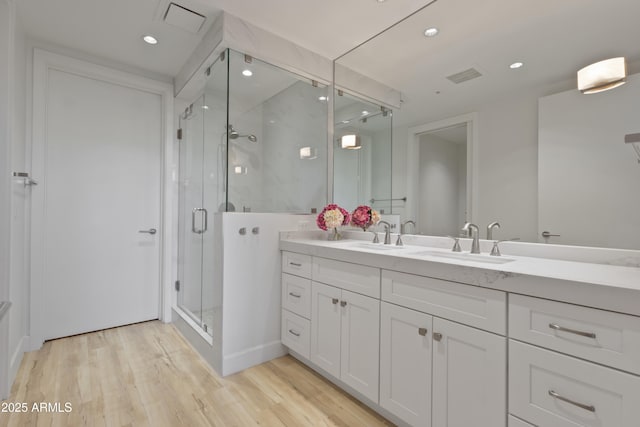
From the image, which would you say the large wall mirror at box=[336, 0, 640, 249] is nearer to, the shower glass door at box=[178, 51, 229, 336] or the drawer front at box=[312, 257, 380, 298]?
the drawer front at box=[312, 257, 380, 298]

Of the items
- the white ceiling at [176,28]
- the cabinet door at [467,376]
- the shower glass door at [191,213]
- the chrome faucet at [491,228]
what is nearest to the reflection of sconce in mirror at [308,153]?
the white ceiling at [176,28]

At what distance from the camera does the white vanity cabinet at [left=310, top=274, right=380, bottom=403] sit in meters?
1.57

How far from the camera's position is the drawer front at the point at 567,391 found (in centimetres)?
85

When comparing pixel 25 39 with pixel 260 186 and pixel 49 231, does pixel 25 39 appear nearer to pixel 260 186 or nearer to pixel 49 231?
pixel 49 231

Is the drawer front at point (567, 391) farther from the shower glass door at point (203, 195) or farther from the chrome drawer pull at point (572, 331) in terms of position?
the shower glass door at point (203, 195)

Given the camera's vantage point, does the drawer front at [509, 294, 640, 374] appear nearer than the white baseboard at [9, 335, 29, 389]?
Yes

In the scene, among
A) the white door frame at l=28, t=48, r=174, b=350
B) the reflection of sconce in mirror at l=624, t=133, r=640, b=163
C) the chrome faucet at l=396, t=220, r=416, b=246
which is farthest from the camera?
the white door frame at l=28, t=48, r=174, b=350

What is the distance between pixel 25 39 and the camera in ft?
7.57

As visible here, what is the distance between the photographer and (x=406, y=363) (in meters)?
1.40

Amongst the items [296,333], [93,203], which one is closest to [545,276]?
[296,333]

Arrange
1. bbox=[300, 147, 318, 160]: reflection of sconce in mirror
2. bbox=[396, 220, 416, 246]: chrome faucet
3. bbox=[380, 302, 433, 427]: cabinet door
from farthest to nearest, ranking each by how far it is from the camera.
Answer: bbox=[300, 147, 318, 160]: reflection of sconce in mirror → bbox=[396, 220, 416, 246]: chrome faucet → bbox=[380, 302, 433, 427]: cabinet door

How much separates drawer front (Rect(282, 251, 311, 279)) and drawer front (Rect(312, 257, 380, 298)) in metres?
0.07

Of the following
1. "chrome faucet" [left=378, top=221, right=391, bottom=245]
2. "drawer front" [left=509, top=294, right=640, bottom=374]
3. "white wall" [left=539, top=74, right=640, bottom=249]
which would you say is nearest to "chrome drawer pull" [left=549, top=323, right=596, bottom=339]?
"drawer front" [left=509, top=294, right=640, bottom=374]

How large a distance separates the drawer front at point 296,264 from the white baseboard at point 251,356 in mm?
579
